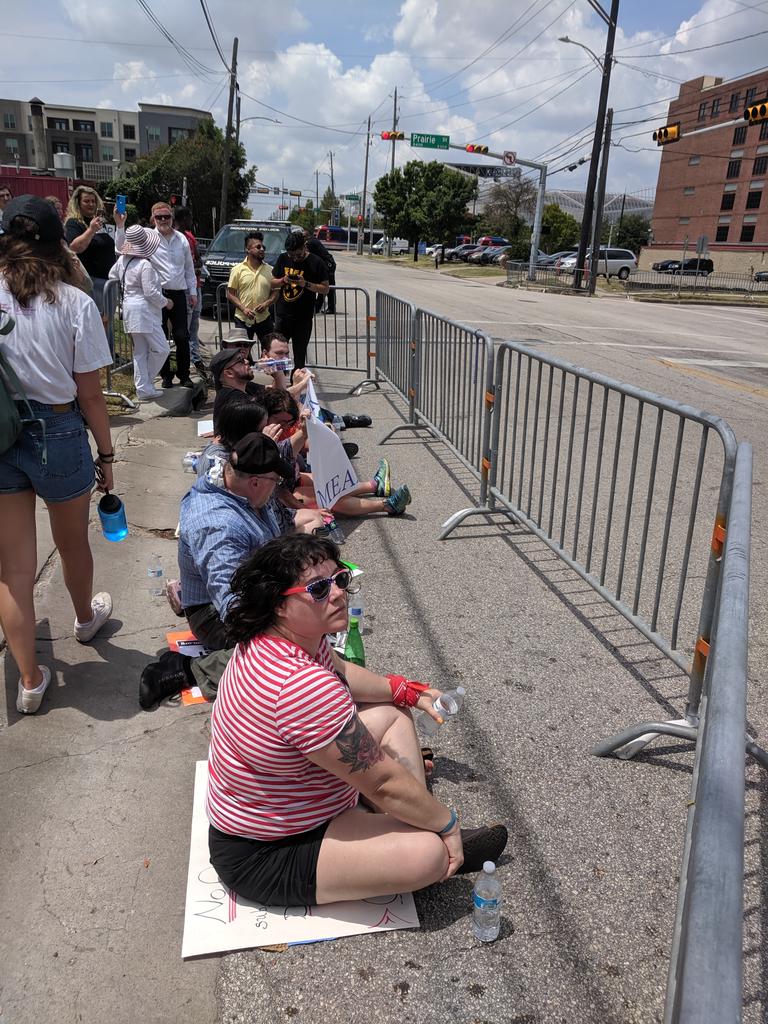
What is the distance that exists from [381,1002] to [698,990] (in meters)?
1.50

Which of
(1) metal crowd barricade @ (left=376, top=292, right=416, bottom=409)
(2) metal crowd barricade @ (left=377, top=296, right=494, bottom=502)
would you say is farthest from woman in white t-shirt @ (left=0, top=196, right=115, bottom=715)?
(1) metal crowd barricade @ (left=376, top=292, right=416, bottom=409)

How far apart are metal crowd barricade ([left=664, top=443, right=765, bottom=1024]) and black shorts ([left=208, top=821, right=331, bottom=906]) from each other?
1.15 metres

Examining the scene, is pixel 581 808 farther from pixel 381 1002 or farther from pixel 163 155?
pixel 163 155

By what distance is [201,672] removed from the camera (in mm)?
3424

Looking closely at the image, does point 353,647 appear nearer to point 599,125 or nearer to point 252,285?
point 252,285

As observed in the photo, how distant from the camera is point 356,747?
2.20 m

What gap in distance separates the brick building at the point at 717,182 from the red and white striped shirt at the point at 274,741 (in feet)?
218

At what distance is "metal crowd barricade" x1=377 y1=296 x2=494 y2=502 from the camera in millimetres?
5840

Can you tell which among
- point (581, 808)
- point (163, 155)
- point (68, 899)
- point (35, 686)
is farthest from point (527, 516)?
point (163, 155)

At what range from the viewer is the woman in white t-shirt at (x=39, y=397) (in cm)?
308

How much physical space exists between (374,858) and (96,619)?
2244 millimetres

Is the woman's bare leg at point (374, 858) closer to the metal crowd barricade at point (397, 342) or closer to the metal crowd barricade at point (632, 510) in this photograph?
the metal crowd barricade at point (632, 510)

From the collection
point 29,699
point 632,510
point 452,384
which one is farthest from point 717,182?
point 29,699

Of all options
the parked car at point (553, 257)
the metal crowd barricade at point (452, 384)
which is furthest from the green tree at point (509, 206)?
the metal crowd barricade at point (452, 384)
